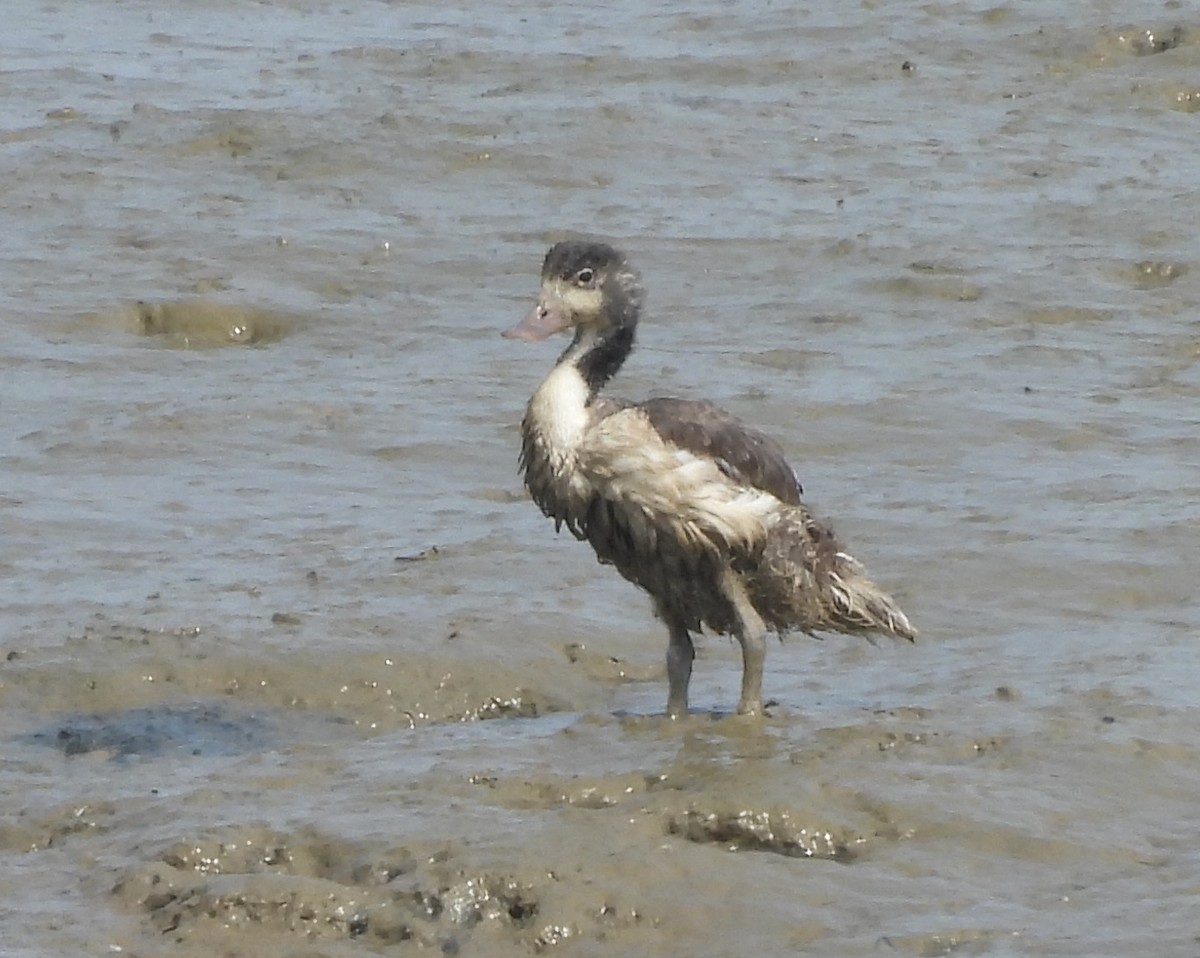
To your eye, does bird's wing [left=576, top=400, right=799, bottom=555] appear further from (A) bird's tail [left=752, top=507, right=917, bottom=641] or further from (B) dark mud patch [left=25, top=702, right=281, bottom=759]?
(B) dark mud patch [left=25, top=702, right=281, bottom=759]

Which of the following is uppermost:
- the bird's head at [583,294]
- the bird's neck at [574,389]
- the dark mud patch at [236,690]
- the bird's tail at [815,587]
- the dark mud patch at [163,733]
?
the bird's head at [583,294]

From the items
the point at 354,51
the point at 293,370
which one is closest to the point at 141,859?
the point at 293,370

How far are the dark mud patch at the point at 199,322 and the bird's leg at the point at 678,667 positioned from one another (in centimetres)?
413

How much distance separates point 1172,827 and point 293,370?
5.17 meters

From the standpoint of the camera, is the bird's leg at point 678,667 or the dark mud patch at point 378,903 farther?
the bird's leg at point 678,667

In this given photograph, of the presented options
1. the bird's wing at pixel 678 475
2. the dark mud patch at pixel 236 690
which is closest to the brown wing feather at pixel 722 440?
the bird's wing at pixel 678 475

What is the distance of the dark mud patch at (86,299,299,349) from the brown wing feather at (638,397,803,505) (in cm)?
420

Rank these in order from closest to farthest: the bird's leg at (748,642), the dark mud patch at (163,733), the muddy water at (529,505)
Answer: the muddy water at (529,505), the dark mud patch at (163,733), the bird's leg at (748,642)

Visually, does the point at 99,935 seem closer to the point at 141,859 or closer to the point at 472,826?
the point at 141,859

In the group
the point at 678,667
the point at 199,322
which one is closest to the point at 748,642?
the point at 678,667

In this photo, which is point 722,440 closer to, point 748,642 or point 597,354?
point 597,354

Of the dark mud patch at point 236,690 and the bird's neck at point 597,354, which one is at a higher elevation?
the bird's neck at point 597,354

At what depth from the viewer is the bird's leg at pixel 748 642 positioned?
728 cm

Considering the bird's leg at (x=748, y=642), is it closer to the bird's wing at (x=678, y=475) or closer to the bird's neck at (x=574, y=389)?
the bird's wing at (x=678, y=475)
